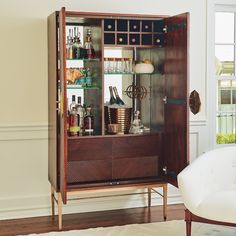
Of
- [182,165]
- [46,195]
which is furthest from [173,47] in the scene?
[46,195]

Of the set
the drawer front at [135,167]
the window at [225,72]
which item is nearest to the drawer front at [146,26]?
the window at [225,72]

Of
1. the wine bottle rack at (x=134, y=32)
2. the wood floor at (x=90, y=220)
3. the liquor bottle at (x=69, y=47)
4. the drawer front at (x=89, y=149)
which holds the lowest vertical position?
the wood floor at (x=90, y=220)

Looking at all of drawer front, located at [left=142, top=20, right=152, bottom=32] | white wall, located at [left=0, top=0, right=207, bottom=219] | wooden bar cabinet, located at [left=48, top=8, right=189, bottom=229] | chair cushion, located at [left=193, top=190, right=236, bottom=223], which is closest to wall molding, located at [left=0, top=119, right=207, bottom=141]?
white wall, located at [left=0, top=0, right=207, bottom=219]

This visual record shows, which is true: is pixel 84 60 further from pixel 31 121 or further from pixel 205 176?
pixel 205 176

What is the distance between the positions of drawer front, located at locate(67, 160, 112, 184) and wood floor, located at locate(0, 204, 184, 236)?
0.42 m

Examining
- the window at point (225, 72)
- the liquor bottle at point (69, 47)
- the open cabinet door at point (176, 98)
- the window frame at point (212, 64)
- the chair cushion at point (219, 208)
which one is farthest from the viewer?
the window at point (225, 72)

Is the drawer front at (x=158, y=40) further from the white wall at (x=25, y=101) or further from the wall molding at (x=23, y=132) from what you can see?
the wall molding at (x=23, y=132)

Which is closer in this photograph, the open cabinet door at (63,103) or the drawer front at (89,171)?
the open cabinet door at (63,103)

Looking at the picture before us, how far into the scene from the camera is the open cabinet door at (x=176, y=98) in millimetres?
4191

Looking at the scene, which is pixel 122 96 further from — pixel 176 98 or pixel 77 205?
pixel 77 205

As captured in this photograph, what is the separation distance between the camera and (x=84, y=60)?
454 centimetres

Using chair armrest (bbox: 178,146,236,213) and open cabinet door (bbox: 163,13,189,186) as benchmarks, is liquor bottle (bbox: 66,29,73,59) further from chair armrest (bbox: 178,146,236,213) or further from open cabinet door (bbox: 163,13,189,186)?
chair armrest (bbox: 178,146,236,213)

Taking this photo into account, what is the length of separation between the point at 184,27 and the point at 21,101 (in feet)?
5.44

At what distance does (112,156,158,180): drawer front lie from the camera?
446cm
